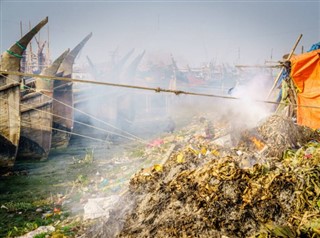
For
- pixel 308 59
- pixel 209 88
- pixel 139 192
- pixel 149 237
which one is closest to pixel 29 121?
pixel 139 192

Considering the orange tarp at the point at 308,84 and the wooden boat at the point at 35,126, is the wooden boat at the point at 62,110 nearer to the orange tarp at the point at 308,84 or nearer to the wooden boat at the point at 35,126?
the wooden boat at the point at 35,126

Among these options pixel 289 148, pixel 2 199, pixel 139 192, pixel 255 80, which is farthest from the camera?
pixel 255 80

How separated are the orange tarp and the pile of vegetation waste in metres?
2.68

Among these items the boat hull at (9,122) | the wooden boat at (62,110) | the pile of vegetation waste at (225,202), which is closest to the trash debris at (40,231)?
the pile of vegetation waste at (225,202)

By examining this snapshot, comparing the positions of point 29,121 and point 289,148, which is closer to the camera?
point 289,148

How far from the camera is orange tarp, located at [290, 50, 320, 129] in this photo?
20.9 ft

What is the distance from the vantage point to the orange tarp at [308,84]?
20.9ft

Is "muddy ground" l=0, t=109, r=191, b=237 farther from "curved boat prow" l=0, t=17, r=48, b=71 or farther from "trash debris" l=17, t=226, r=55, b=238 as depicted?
"curved boat prow" l=0, t=17, r=48, b=71

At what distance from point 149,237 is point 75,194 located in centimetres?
475

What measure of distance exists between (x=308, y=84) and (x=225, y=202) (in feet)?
16.9

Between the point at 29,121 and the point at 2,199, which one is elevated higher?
the point at 29,121

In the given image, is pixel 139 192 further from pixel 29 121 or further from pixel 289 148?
pixel 29 121

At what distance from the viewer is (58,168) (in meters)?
9.58

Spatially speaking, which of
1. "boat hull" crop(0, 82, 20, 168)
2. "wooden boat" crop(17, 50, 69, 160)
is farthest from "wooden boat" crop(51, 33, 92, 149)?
"boat hull" crop(0, 82, 20, 168)
